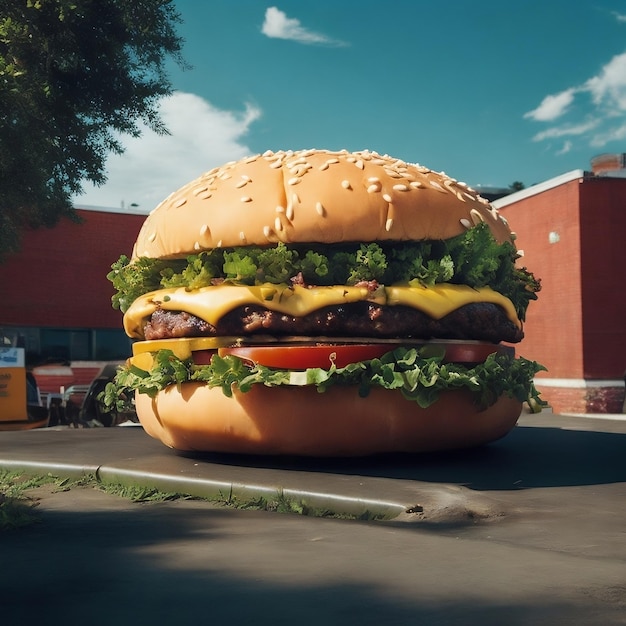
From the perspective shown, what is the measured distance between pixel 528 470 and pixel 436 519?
1.67 meters

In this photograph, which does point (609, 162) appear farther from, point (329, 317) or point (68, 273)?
point (329, 317)

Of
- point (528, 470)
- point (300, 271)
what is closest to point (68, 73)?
point (300, 271)

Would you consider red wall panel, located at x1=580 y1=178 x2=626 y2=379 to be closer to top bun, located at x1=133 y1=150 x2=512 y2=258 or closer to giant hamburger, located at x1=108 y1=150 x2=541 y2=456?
top bun, located at x1=133 y1=150 x2=512 y2=258

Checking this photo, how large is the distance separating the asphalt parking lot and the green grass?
48 millimetres

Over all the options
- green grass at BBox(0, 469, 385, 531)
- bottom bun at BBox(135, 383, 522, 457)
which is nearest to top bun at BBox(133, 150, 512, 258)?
bottom bun at BBox(135, 383, 522, 457)

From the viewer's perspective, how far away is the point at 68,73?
15.2 meters

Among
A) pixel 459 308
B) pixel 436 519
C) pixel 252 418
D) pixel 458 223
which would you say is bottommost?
pixel 436 519

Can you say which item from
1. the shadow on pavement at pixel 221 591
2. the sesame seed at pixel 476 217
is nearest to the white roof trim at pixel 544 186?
the sesame seed at pixel 476 217

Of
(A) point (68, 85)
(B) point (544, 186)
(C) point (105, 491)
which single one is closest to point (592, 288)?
(B) point (544, 186)

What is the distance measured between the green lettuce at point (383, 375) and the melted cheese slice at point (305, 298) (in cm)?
33

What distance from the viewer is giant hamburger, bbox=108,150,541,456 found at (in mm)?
5941

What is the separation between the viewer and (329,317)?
5.94 metres

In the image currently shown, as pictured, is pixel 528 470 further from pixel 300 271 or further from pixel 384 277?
pixel 300 271

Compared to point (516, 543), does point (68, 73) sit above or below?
above
